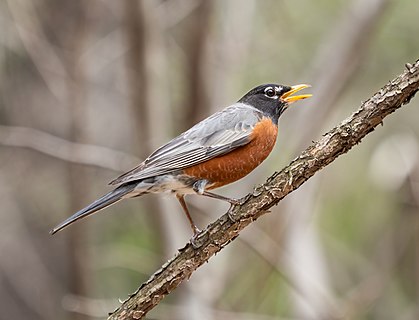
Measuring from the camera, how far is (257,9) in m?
9.15

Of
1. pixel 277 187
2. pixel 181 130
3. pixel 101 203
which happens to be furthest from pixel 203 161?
pixel 181 130

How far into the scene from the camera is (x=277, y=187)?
344 cm

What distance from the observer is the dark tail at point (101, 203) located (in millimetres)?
3994

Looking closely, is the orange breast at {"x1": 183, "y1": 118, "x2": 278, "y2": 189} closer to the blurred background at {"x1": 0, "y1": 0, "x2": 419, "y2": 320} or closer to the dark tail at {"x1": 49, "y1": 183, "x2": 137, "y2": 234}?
the dark tail at {"x1": 49, "y1": 183, "x2": 137, "y2": 234}

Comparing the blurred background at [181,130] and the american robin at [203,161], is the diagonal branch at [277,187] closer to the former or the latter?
the american robin at [203,161]

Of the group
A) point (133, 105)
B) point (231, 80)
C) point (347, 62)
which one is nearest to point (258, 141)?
point (133, 105)

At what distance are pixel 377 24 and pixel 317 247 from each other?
8.62 ft

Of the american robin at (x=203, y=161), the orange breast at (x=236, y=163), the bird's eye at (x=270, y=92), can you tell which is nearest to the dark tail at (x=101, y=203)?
the american robin at (x=203, y=161)

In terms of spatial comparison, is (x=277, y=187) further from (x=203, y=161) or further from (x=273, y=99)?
(x=273, y=99)

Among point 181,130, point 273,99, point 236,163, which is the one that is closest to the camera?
point 236,163

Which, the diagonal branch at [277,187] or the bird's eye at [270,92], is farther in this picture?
the bird's eye at [270,92]

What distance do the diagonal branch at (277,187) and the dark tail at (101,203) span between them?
2.04 ft

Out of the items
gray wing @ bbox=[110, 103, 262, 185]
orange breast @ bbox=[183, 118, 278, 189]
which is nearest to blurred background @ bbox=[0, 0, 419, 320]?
gray wing @ bbox=[110, 103, 262, 185]

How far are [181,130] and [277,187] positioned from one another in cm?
501
